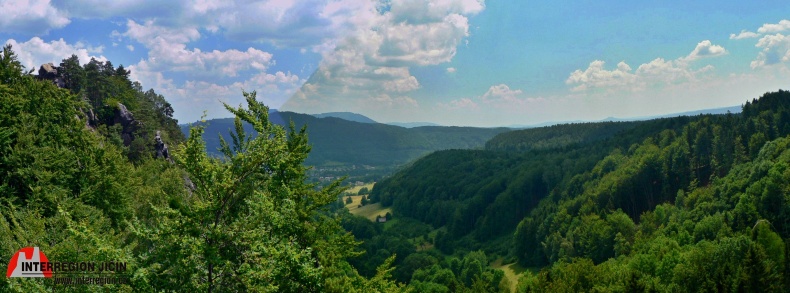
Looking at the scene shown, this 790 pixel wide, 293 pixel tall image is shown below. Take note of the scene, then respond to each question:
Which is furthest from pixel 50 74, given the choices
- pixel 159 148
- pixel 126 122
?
pixel 159 148

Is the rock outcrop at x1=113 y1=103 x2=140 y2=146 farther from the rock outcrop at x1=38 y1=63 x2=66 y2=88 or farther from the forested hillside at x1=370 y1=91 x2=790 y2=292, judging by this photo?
the forested hillside at x1=370 y1=91 x2=790 y2=292

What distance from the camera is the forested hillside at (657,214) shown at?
52.1 metres

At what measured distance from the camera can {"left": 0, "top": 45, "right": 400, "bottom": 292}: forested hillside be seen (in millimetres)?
14695

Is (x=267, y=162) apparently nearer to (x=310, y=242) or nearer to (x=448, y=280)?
(x=310, y=242)

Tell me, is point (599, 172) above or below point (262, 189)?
below

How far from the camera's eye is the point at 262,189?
20375 mm

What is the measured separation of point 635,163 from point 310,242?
14248cm

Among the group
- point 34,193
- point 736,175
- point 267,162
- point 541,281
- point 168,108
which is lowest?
point 541,281

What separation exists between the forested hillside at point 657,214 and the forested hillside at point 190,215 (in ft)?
114

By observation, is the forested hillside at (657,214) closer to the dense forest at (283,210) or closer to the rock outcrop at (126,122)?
the dense forest at (283,210)

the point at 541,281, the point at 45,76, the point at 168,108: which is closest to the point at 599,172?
the point at 541,281

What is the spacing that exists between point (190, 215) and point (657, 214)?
113 m

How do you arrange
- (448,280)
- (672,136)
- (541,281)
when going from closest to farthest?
(541,281) → (448,280) → (672,136)

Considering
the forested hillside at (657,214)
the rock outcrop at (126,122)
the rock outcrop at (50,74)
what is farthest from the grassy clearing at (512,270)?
the rock outcrop at (50,74)
